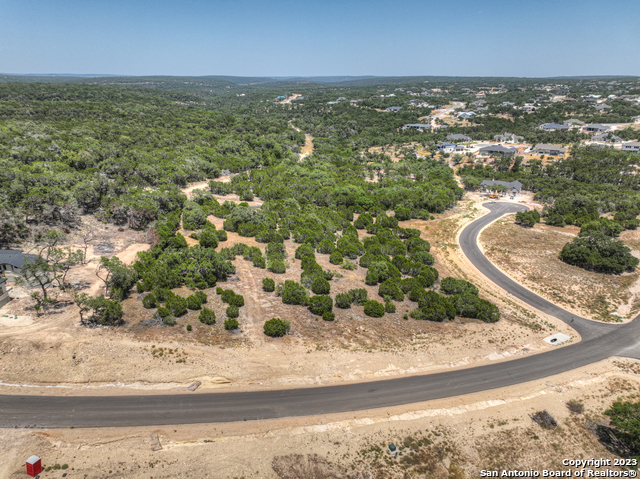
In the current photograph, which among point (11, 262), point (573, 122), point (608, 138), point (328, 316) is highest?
point (573, 122)

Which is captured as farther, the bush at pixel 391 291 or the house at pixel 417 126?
the house at pixel 417 126

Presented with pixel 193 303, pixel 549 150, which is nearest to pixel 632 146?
pixel 549 150

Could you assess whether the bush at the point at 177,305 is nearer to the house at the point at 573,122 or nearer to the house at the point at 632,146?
the house at the point at 632,146

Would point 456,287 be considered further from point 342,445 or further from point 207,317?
point 207,317

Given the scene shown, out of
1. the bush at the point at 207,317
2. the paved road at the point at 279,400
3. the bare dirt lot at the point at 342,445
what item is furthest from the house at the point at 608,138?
the bush at the point at 207,317

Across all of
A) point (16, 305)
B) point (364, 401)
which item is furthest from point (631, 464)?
point (16, 305)

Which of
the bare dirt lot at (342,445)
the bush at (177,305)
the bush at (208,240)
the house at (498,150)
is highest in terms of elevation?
the house at (498,150)

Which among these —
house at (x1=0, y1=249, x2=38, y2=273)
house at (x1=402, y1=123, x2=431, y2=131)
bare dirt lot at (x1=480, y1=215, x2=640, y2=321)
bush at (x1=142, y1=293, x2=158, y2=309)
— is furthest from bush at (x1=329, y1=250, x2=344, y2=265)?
house at (x1=402, y1=123, x2=431, y2=131)
